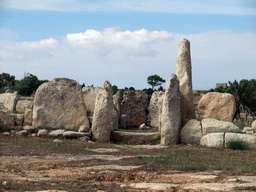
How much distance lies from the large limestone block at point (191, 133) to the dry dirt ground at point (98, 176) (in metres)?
3.67

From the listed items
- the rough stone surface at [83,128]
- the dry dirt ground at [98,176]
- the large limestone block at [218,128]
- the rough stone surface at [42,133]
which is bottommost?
the dry dirt ground at [98,176]

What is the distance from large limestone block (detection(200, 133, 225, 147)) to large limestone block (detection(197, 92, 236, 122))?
3764 mm

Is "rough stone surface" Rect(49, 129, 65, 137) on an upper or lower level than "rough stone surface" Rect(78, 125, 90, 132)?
lower

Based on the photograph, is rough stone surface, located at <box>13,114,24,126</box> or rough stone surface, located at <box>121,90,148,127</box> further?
rough stone surface, located at <box>121,90,148,127</box>

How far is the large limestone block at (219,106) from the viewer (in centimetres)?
1630

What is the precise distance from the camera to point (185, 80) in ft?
51.5

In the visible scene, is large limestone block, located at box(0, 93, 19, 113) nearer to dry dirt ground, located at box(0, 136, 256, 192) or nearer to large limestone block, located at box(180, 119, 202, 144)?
dry dirt ground, located at box(0, 136, 256, 192)

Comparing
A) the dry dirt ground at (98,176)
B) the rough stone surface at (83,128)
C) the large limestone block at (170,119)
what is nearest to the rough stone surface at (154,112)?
the rough stone surface at (83,128)

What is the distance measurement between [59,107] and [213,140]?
7.19 meters

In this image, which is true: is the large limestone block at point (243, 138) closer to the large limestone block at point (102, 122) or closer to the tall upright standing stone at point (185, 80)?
the tall upright standing stone at point (185, 80)

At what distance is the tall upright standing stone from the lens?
594 inches

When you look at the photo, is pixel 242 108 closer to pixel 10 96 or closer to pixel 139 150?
pixel 139 150

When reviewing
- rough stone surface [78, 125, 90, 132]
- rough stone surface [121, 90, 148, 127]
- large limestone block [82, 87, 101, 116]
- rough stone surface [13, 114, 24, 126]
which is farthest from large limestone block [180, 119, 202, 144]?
rough stone surface [121, 90, 148, 127]

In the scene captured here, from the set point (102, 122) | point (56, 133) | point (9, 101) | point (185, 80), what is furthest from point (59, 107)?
point (185, 80)
